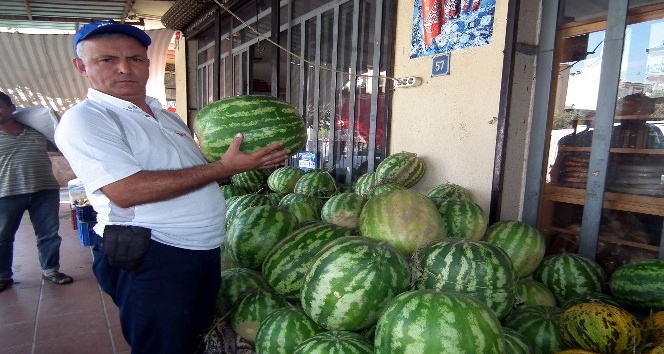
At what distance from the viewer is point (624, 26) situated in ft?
7.40

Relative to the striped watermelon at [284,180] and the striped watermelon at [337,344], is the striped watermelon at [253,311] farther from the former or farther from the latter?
the striped watermelon at [284,180]

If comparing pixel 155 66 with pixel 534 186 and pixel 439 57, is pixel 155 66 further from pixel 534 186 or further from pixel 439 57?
pixel 534 186

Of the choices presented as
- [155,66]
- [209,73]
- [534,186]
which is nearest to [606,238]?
[534,186]

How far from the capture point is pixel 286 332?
1.51m

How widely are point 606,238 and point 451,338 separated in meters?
1.88

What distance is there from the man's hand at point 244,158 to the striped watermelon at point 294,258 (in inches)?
13.8

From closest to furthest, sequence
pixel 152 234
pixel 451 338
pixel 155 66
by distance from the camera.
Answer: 1. pixel 451 338
2. pixel 152 234
3. pixel 155 66

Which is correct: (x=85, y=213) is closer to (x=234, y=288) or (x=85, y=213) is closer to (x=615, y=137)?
(x=234, y=288)

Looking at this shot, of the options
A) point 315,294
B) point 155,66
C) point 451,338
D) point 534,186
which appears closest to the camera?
point 451,338

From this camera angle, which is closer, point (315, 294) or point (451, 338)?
point (451, 338)

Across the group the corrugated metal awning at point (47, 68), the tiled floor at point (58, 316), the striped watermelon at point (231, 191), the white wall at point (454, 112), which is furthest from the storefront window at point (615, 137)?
the corrugated metal awning at point (47, 68)

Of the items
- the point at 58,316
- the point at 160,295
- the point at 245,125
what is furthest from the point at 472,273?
the point at 58,316

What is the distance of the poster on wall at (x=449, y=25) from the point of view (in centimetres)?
279

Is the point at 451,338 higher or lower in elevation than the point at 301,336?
higher
